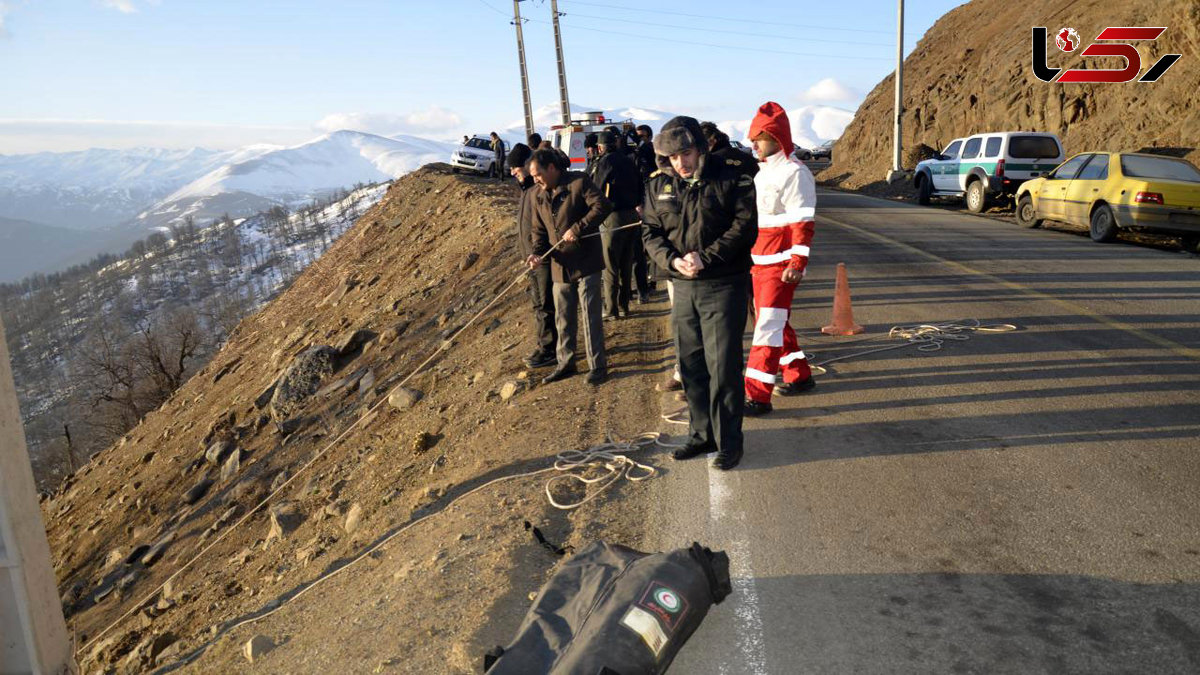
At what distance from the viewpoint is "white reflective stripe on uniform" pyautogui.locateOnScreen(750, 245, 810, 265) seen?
17.7 feet

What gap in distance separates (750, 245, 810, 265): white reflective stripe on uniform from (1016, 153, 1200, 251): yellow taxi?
33.1 ft

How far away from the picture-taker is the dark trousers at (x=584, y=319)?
7.31 m

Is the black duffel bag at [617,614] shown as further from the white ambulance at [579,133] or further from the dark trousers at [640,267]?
the white ambulance at [579,133]

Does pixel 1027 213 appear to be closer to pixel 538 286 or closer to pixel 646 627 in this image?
pixel 538 286

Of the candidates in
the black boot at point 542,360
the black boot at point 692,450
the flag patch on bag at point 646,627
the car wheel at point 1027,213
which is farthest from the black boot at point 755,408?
the car wheel at point 1027,213

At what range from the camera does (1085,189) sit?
13.8 metres

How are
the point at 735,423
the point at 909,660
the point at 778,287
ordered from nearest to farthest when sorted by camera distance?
the point at 909,660, the point at 735,423, the point at 778,287

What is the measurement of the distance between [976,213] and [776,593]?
1721 centimetres

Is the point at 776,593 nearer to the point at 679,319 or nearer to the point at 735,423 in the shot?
the point at 735,423

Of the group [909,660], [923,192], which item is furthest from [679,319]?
[923,192]

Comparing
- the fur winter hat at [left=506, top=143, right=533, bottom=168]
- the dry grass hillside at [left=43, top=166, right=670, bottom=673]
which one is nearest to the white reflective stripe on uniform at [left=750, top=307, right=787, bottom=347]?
the dry grass hillside at [left=43, top=166, right=670, bottom=673]

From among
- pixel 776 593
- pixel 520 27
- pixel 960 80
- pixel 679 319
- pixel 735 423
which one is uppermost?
pixel 520 27

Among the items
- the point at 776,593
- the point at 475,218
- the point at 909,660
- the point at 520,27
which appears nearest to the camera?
the point at 909,660

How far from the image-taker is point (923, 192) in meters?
21.4
